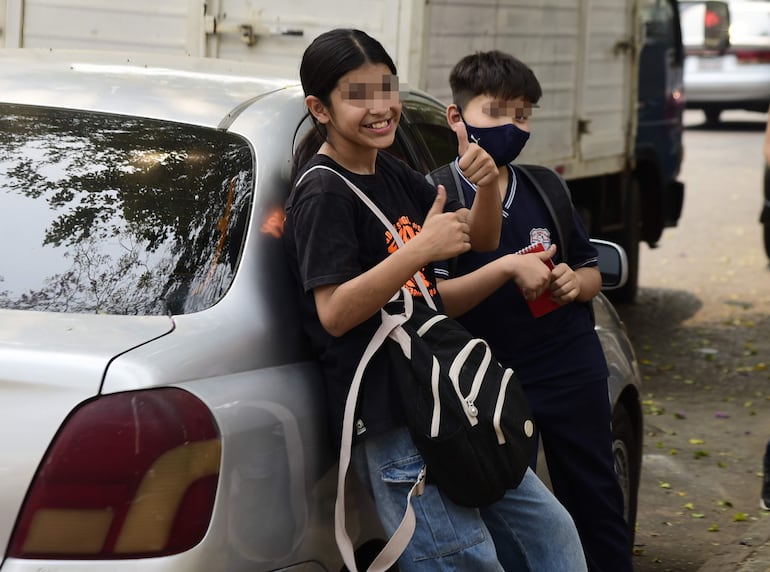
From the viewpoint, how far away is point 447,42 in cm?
681

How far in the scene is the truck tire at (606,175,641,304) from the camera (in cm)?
992

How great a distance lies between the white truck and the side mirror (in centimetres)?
276

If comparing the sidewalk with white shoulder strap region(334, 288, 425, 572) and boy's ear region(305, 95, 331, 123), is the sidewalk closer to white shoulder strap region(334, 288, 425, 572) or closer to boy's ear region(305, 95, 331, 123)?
white shoulder strap region(334, 288, 425, 572)

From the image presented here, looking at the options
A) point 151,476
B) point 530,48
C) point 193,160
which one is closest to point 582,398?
point 193,160

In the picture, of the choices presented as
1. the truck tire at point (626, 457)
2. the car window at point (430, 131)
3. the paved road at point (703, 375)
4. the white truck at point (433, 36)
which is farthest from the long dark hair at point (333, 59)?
the white truck at point (433, 36)

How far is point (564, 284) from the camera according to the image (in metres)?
3.27

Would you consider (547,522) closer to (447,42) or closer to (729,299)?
(447,42)

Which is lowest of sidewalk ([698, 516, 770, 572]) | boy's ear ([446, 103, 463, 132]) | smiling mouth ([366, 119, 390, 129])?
sidewalk ([698, 516, 770, 572])

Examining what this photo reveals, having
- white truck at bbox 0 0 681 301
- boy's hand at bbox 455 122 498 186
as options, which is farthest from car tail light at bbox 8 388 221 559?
white truck at bbox 0 0 681 301

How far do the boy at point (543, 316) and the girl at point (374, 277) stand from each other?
32cm

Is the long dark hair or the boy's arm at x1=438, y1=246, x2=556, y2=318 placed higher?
the long dark hair

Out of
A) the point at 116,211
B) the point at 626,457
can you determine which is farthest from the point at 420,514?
the point at 626,457

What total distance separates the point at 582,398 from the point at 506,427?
82cm

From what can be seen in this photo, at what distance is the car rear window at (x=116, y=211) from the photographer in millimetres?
2637
